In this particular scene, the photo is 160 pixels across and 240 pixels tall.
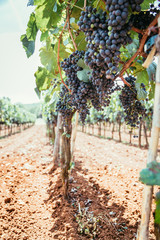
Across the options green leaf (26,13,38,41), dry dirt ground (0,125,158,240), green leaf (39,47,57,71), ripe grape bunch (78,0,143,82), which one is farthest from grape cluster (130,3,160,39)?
dry dirt ground (0,125,158,240)

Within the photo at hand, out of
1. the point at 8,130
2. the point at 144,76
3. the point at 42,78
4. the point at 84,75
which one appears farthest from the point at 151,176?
the point at 8,130

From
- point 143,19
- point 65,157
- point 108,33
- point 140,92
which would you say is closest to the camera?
point 108,33

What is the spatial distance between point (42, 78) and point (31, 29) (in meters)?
0.93

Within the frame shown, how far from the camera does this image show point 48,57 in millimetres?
2404

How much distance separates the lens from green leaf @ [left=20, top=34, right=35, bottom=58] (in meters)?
1.79

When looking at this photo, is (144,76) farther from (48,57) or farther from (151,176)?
(48,57)

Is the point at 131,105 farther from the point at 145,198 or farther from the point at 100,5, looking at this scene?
the point at 145,198

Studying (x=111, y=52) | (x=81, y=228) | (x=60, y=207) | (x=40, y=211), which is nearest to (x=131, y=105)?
(x=111, y=52)

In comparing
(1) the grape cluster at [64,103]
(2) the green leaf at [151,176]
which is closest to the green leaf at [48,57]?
(1) the grape cluster at [64,103]

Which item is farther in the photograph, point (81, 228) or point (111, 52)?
point (81, 228)

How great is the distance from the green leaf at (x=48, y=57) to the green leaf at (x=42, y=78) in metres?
0.16

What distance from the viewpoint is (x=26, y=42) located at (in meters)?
1.80

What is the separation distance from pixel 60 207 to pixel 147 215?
9.20 feet

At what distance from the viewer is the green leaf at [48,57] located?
2.33 m
